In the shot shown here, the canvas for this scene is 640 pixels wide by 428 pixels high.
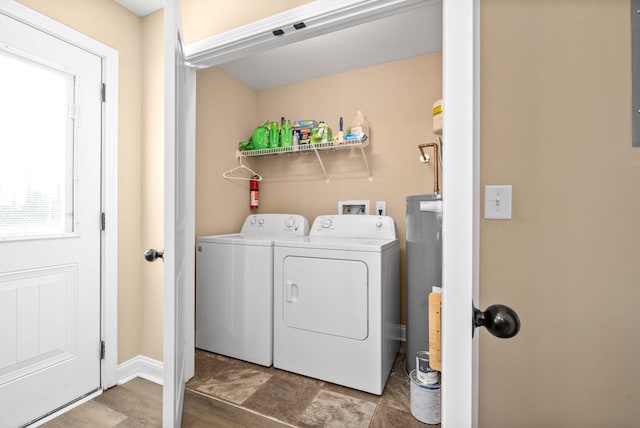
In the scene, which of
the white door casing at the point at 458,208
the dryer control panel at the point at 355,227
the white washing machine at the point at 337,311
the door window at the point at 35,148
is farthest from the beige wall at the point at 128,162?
the white door casing at the point at 458,208

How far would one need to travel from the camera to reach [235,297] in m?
2.01

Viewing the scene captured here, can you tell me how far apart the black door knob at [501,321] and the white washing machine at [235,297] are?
5.11 feet

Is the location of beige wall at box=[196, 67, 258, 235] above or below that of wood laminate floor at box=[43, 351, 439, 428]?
above

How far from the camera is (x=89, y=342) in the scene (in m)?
1.64

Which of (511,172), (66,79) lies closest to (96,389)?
(66,79)

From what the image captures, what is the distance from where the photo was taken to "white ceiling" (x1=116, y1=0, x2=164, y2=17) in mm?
1741

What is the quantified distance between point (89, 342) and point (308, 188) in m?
1.91

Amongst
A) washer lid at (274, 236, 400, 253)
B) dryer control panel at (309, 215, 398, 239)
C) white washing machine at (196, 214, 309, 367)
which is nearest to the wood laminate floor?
white washing machine at (196, 214, 309, 367)

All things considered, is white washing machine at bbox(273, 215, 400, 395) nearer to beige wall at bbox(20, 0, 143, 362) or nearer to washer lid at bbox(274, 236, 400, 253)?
washer lid at bbox(274, 236, 400, 253)

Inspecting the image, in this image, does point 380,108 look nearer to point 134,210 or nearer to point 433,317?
point 134,210

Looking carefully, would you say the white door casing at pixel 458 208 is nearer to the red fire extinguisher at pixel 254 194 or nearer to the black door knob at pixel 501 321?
the black door knob at pixel 501 321

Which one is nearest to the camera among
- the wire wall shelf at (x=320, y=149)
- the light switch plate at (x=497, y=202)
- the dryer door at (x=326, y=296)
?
the light switch plate at (x=497, y=202)

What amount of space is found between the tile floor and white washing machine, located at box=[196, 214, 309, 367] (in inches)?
5.7

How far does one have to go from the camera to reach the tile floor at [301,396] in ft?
4.88
